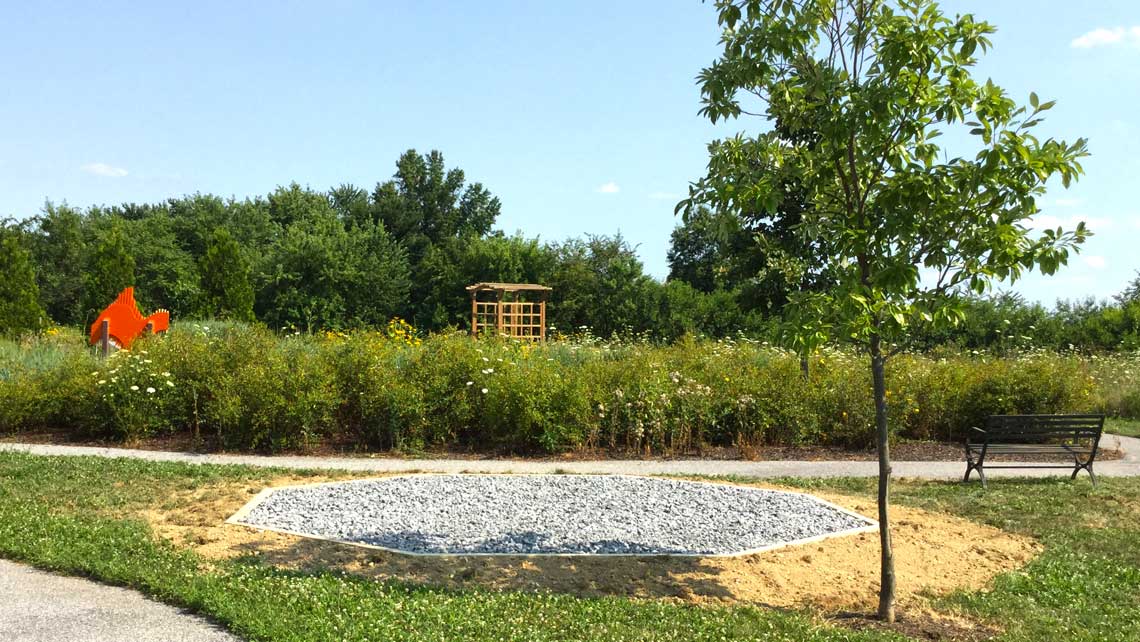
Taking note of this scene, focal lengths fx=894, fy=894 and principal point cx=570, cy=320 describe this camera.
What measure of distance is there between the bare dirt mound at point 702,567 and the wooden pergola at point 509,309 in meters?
16.2

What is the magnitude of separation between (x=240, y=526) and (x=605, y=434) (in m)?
5.52

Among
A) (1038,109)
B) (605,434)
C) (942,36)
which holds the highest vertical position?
(942,36)

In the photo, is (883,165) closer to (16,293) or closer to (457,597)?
(457,597)

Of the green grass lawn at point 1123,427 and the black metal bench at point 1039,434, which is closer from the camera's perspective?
the black metal bench at point 1039,434

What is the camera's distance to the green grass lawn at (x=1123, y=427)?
594 inches

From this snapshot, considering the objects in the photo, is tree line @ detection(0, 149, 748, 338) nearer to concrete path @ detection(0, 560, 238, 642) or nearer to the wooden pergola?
the wooden pergola

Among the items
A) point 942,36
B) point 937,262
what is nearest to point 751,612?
point 937,262

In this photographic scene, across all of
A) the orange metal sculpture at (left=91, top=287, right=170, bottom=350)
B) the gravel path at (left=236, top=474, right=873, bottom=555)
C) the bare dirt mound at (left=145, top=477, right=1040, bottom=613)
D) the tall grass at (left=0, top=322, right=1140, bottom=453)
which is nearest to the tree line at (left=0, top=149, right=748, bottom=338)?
the orange metal sculpture at (left=91, top=287, right=170, bottom=350)

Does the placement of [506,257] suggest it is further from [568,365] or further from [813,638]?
[813,638]

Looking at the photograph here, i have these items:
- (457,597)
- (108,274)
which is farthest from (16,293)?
(457,597)

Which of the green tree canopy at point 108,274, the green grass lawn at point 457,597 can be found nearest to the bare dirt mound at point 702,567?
the green grass lawn at point 457,597

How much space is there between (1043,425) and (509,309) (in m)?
21.2

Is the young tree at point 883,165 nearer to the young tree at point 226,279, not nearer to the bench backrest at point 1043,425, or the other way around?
the bench backrest at point 1043,425

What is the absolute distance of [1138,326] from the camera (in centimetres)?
2414
